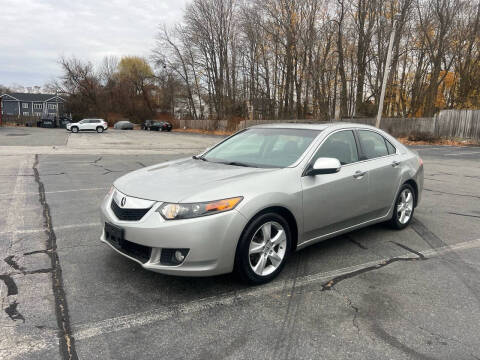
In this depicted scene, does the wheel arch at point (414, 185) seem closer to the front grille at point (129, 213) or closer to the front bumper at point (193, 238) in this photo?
the front bumper at point (193, 238)

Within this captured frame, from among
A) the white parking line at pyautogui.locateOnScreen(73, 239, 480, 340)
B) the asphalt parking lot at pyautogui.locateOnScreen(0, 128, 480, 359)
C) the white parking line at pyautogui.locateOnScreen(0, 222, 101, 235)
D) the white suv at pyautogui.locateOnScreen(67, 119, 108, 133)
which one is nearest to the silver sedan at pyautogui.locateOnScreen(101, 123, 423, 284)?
the white parking line at pyautogui.locateOnScreen(73, 239, 480, 340)

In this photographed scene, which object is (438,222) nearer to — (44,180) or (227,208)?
(227,208)

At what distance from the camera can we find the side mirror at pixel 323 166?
3.64 m

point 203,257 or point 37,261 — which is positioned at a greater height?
point 203,257

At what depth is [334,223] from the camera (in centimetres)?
402

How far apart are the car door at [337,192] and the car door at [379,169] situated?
0.48 ft

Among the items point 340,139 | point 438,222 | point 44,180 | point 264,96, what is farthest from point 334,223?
point 264,96

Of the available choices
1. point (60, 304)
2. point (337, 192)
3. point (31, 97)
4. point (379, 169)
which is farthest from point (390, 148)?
point (31, 97)

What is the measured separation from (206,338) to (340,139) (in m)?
2.79

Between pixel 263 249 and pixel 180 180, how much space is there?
1013 millimetres

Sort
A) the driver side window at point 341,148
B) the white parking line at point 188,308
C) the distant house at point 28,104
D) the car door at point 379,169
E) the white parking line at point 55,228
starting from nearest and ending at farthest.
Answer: the white parking line at point 188,308, the driver side window at point 341,148, the car door at point 379,169, the white parking line at point 55,228, the distant house at point 28,104

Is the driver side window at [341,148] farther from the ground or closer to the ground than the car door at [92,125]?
farther from the ground

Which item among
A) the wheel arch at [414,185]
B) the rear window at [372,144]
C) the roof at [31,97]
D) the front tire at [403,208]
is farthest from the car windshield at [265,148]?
the roof at [31,97]

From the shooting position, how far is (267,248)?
343 centimetres
